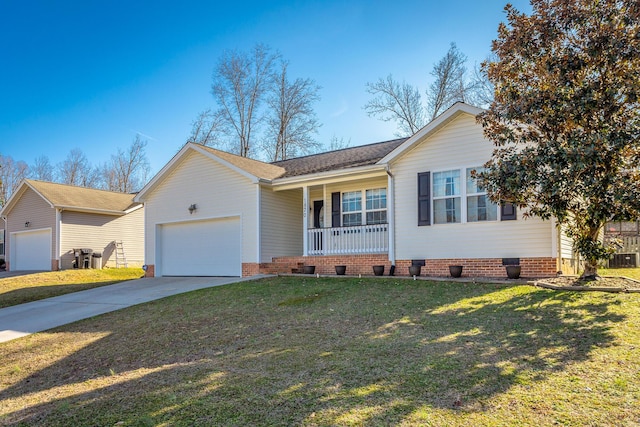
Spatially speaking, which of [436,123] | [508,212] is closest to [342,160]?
[436,123]

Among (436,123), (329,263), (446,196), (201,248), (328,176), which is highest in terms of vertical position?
(436,123)

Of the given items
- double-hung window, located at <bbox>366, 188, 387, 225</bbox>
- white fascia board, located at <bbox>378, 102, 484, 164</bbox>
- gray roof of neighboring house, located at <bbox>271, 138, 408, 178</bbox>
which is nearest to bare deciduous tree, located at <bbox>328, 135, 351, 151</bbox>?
gray roof of neighboring house, located at <bbox>271, 138, 408, 178</bbox>

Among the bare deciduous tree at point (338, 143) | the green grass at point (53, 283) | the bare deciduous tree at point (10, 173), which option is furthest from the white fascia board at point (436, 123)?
the bare deciduous tree at point (10, 173)

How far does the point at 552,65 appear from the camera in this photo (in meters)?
8.78

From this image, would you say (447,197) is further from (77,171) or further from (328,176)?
(77,171)

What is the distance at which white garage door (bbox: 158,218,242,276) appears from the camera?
16312mm

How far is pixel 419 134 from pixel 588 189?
517 cm

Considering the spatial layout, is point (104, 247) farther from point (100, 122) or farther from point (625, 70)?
point (625, 70)

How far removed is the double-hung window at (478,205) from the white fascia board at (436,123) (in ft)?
4.97

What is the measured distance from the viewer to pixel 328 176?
1478 centimetres

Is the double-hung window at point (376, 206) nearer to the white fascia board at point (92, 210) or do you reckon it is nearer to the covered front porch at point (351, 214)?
the covered front porch at point (351, 214)

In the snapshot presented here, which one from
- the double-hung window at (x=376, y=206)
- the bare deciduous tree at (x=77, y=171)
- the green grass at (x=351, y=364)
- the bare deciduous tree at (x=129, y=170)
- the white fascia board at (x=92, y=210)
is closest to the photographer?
the green grass at (x=351, y=364)

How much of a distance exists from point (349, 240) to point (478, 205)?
4.38m

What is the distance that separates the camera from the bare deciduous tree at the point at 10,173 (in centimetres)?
3969
